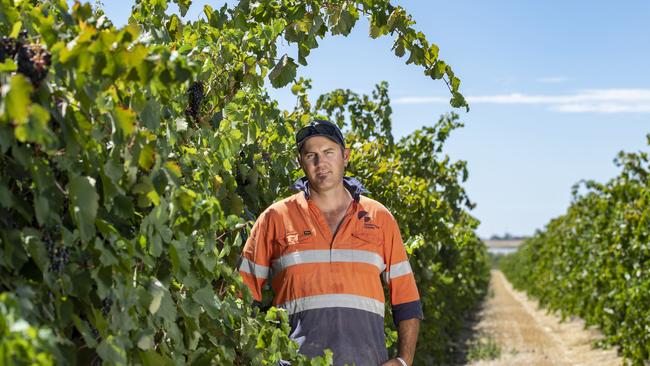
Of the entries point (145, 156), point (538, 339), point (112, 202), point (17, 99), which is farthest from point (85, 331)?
point (538, 339)

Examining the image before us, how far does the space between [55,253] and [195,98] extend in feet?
5.39

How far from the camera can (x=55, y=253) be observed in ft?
7.03

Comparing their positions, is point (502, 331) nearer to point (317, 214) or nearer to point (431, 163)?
point (431, 163)

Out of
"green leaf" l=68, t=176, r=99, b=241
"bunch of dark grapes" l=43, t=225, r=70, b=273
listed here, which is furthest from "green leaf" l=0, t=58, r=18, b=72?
"bunch of dark grapes" l=43, t=225, r=70, b=273

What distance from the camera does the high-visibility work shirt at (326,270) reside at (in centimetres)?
347

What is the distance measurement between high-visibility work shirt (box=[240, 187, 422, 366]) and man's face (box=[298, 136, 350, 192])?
0.31 feet

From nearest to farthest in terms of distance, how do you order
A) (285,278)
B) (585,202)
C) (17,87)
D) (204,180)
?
(17,87)
(204,180)
(285,278)
(585,202)

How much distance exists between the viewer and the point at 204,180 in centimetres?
301

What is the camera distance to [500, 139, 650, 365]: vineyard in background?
38.2 ft

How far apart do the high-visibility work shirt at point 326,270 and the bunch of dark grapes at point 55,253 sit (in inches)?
56.9

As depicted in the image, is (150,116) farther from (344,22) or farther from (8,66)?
(344,22)

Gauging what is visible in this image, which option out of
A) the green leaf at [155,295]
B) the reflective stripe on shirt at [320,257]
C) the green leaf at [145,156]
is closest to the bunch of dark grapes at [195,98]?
the reflective stripe on shirt at [320,257]

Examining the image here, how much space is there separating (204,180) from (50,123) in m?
0.97

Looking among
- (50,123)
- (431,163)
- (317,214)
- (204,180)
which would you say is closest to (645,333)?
(431,163)
